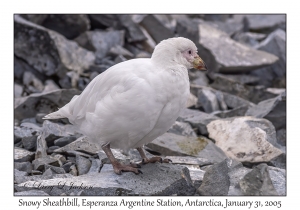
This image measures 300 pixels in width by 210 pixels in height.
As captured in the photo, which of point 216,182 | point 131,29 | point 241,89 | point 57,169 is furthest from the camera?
point 131,29

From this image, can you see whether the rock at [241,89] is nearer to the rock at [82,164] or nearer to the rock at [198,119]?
the rock at [198,119]

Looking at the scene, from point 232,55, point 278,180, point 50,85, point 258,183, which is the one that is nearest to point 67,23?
point 50,85

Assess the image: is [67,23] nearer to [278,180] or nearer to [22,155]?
[22,155]

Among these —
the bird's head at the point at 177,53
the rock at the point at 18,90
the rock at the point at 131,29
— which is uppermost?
the rock at the point at 131,29

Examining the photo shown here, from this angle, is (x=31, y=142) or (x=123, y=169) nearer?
(x=123, y=169)

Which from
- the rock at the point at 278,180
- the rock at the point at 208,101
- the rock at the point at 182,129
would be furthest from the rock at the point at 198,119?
the rock at the point at 278,180

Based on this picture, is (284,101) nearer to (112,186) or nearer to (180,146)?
(180,146)

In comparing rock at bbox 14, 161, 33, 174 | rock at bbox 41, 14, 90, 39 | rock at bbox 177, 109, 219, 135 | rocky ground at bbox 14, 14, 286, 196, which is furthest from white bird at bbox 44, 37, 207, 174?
rock at bbox 41, 14, 90, 39
